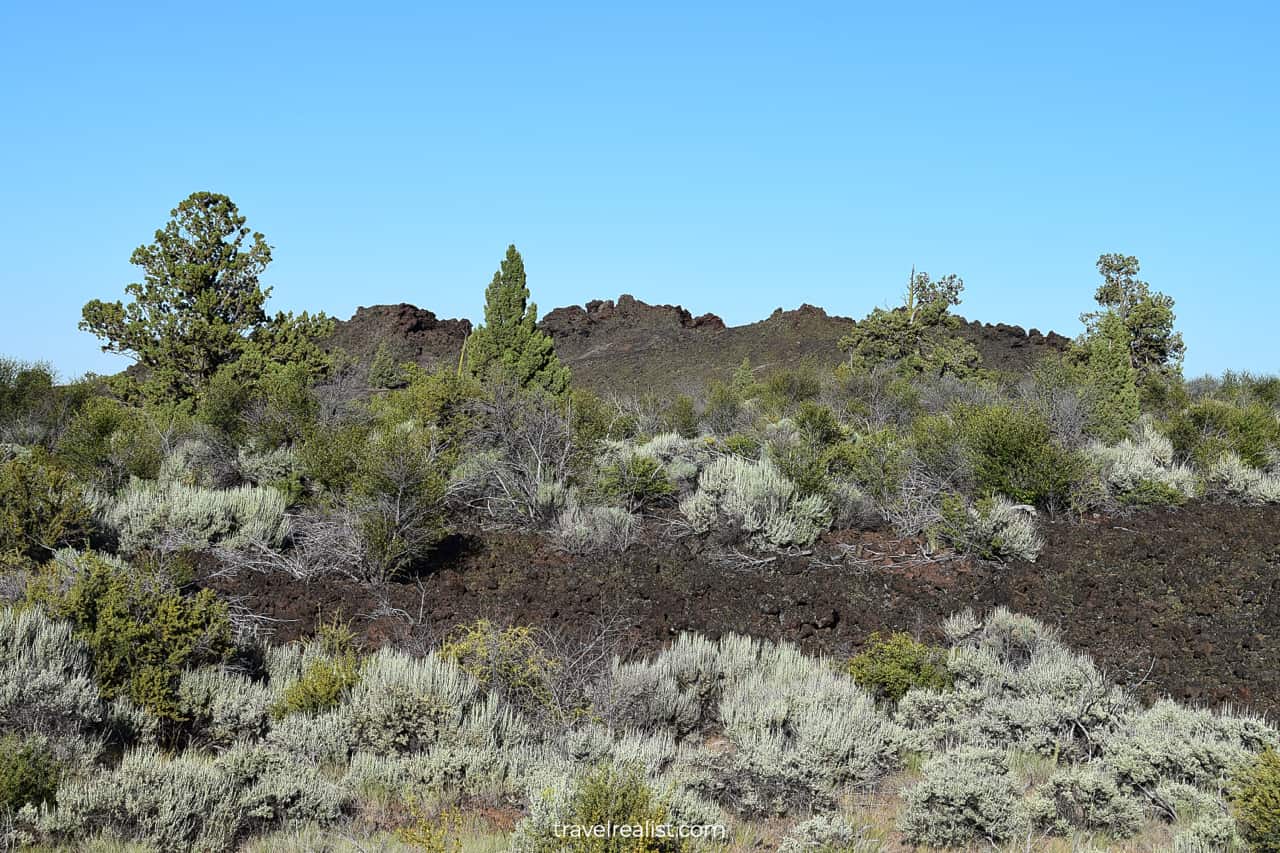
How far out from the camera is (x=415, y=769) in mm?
5129

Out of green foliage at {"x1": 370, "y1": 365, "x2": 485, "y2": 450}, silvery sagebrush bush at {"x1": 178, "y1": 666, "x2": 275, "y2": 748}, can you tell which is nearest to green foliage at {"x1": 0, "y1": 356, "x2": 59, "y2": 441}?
green foliage at {"x1": 370, "y1": 365, "x2": 485, "y2": 450}

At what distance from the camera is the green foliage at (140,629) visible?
19.0 feet

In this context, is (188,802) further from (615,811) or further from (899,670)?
(899,670)

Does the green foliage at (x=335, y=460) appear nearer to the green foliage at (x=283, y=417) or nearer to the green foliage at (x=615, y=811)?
the green foliage at (x=283, y=417)

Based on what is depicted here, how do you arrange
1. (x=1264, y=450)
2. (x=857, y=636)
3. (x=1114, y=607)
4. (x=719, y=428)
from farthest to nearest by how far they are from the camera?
(x=719, y=428), (x=1264, y=450), (x=1114, y=607), (x=857, y=636)

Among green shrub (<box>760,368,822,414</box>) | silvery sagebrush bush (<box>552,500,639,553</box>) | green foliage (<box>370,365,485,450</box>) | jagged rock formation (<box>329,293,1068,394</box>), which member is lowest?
silvery sagebrush bush (<box>552,500,639,553</box>)

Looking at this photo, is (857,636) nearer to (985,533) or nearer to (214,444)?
(985,533)

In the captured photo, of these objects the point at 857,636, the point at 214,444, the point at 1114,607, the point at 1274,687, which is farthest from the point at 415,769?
the point at 214,444

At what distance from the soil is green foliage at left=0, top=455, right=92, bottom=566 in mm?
1505

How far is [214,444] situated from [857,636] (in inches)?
402

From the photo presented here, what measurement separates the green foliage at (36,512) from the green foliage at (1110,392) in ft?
57.2

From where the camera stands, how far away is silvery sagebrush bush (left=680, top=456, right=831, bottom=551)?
1115 centimetres

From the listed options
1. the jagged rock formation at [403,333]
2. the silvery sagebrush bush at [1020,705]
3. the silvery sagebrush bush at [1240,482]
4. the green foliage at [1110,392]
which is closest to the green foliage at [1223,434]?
the silvery sagebrush bush at [1240,482]

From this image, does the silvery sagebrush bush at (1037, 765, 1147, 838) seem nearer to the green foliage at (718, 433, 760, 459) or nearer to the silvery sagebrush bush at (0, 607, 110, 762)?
the silvery sagebrush bush at (0, 607, 110, 762)
